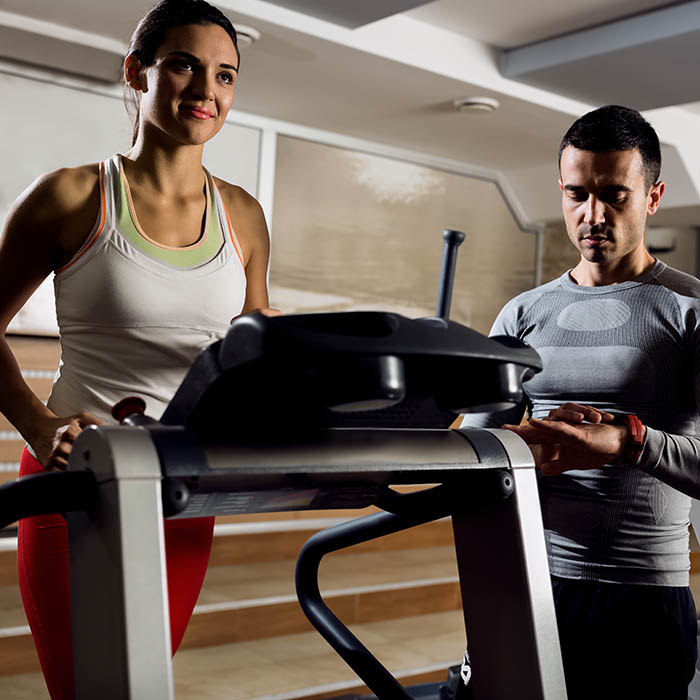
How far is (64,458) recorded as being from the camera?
94cm

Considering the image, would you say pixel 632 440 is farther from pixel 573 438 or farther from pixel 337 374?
pixel 337 374

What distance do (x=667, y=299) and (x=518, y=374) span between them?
2.07 feet

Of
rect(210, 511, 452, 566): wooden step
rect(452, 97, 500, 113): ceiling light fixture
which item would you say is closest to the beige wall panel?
→ rect(452, 97, 500, 113): ceiling light fixture

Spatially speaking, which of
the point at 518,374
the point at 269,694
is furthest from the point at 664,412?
the point at 269,694

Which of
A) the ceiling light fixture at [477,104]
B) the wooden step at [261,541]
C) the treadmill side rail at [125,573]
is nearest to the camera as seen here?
the treadmill side rail at [125,573]

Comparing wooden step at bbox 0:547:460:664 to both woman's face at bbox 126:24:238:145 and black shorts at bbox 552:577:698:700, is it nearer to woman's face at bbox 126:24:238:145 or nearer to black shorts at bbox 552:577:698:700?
black shorts at bbox 552:577:698:700

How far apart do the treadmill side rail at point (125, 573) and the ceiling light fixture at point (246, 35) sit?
2.75m

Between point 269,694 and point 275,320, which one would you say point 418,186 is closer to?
point 269,694

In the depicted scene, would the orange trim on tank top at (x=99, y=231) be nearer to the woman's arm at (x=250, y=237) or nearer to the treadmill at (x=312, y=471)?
the woman's arm at (x=250, y=237)

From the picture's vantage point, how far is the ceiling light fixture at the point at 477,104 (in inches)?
162

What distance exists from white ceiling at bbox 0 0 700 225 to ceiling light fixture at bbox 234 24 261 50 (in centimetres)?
3

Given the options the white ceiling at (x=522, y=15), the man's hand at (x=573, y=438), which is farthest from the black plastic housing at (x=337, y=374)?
the white ceiling at (x=522, y=15)

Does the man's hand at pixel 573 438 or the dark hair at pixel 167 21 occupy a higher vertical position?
the dark hair at pixel 167 21

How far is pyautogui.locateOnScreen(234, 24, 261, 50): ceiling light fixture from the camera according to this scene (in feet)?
10.6
